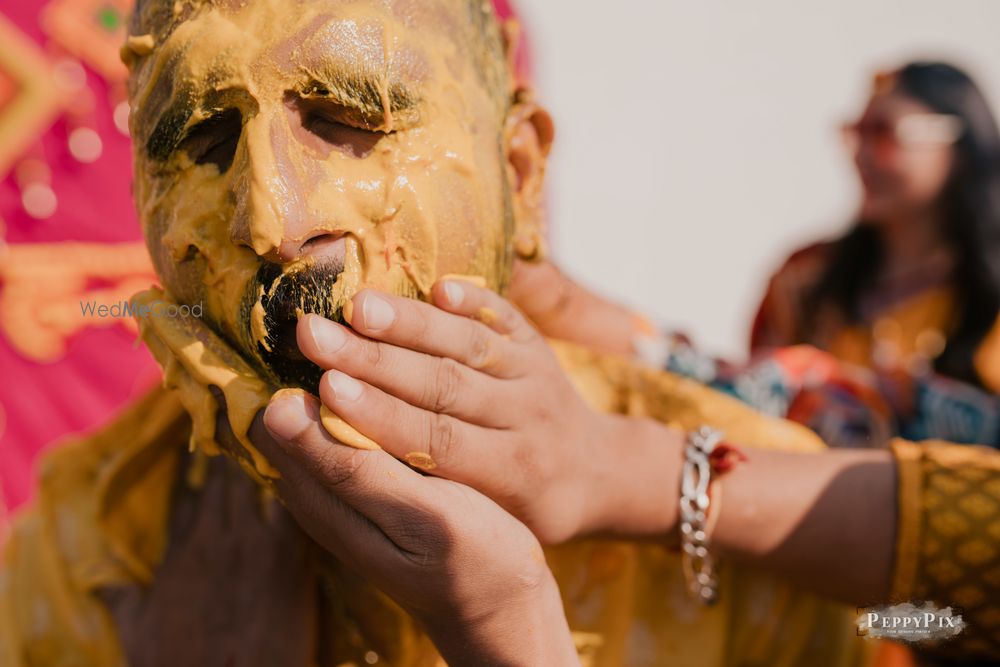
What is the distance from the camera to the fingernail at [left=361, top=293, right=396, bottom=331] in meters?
0.78

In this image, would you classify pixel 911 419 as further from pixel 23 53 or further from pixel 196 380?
pixel 23 53

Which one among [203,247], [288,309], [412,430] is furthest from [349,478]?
[203,247]

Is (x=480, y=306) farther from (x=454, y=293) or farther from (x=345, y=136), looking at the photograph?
(x=345, y=136)

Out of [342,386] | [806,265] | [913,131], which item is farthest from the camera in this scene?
[806,265]

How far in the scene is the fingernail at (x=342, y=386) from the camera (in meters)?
0.76

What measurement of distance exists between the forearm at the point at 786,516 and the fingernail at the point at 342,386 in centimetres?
40

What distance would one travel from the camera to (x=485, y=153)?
3.11 feet

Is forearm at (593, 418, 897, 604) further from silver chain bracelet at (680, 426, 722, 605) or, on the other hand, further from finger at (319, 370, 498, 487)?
finger at (319, 370, 498, 487)

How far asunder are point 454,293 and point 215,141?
0.29 meters

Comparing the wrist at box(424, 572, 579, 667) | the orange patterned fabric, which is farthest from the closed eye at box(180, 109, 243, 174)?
the orange patterned fabric

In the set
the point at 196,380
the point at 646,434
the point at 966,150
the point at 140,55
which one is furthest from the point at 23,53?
the point at 966,150

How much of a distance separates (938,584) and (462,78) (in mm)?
839

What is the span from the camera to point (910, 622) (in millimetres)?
1085

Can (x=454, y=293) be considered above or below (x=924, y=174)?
above
